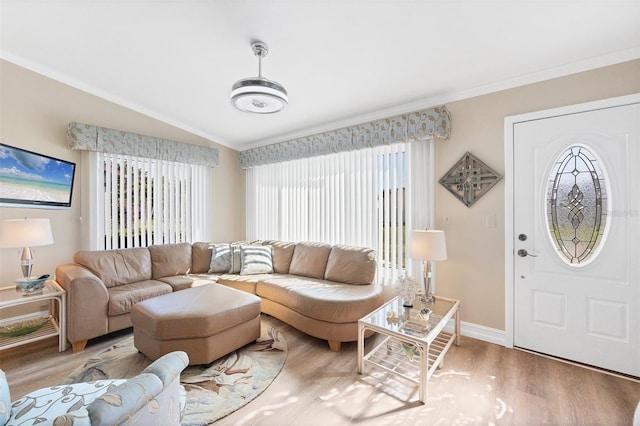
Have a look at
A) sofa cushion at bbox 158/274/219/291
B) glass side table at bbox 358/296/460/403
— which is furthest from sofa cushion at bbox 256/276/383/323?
sofa cushion at bbox 158/274/219/291

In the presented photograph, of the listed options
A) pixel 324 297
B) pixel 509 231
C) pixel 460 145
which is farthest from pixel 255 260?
pixel 509 231

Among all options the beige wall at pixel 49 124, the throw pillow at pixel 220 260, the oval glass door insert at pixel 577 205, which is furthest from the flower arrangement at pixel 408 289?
the beige wall at pixel 49 124

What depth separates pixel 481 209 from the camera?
270 centimetres

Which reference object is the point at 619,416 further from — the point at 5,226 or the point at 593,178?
the point at 5,226

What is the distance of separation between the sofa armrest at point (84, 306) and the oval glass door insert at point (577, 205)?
4.25 m

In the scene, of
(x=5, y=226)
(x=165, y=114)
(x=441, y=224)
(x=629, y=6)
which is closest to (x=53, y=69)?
(x=165, y=114)

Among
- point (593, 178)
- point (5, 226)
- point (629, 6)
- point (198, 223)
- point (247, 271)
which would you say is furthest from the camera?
point (198, 223)

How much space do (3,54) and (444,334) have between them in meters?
5.28

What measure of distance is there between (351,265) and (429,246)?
1.03 m

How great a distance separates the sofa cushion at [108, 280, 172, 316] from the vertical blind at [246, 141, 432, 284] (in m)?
1.89

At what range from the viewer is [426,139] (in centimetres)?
294

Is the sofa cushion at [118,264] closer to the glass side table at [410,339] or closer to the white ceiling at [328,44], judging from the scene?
the white ceiling at [328,44]

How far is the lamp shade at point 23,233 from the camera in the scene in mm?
2408

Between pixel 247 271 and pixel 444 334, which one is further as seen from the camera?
pixel 247 271
